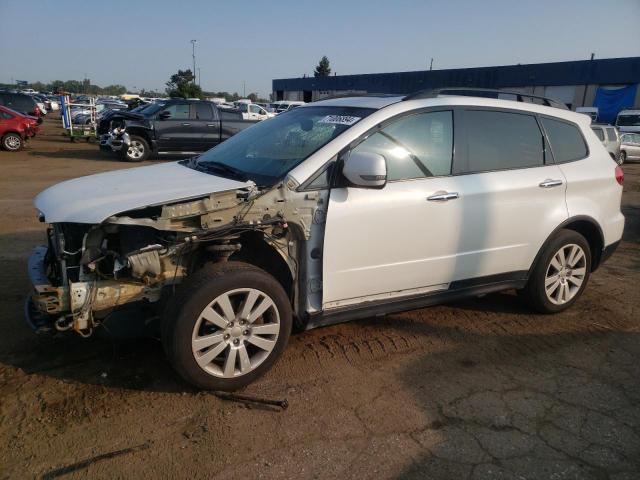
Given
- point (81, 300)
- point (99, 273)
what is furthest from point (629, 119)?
point (81, 300)

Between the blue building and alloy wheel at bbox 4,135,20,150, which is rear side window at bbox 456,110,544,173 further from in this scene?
the blue building

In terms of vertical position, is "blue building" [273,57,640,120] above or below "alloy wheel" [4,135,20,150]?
above

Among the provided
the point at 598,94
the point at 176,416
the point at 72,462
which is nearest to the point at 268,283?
the point at 176,416

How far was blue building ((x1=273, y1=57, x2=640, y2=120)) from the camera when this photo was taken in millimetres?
31578

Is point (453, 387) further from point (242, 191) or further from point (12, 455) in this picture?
point (12, 455)

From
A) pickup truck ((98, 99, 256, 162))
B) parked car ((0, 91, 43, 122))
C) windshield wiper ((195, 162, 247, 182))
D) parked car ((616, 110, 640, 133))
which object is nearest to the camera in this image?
windshield wiper ((195, 162, 247, 182))

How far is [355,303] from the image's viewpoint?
11.5ft

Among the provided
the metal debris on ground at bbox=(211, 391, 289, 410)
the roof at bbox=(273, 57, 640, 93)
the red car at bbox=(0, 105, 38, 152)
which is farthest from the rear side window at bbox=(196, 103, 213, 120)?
the roof at bbox=(273, 57, 640, 93)

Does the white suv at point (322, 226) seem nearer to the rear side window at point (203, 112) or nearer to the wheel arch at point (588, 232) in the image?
the wheel arch at point (588, 232)

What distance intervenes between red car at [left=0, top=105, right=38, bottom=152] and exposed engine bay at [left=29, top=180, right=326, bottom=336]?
16.4 m

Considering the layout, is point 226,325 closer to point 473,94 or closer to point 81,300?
point 81,300

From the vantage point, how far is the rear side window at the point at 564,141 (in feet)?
14.2

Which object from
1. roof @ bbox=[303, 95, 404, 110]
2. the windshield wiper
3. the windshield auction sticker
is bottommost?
the windshield wiper

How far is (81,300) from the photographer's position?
9.34 feet
